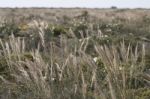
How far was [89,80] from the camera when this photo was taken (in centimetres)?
549

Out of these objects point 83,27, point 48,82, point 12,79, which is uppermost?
point 48,82

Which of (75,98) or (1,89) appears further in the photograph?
(1,89)

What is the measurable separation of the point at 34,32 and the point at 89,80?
22.7 ft

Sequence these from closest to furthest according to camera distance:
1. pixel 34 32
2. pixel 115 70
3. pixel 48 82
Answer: pixel 115 70, pixel 48 82, pixel 34 32

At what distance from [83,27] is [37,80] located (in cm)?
1136

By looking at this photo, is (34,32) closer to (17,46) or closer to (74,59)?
(17,46)

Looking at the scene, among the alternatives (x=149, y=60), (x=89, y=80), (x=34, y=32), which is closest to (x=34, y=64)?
(x=89, y=80)

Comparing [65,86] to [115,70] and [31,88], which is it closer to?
[31,88]

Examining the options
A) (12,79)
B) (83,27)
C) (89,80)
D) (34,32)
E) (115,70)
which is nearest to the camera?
(115,70)

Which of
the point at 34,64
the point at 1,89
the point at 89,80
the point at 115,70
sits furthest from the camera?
the point at 1,89

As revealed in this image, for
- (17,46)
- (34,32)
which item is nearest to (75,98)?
(17,46)

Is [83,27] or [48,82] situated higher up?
[48,82]

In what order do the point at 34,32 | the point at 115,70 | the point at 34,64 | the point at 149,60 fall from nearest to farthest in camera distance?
the point at 115,70 → the point at 34,64 → the point at 149,60 → the point at 34,32

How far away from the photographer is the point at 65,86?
5105mm
